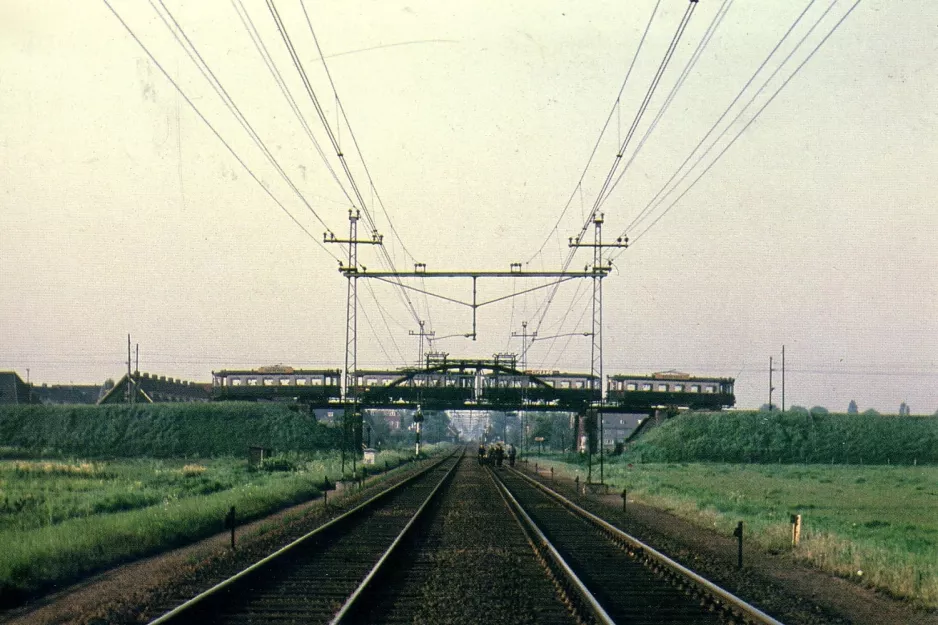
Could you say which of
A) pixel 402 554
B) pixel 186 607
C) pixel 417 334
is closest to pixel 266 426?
pixel 417 334

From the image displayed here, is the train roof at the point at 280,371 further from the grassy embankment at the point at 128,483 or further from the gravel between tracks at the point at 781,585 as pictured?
the gravel between tracks at the point at 781,585

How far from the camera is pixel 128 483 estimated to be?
39.1 meters

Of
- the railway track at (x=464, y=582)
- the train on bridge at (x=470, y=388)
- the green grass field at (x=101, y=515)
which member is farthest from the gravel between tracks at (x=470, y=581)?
the train on bridge at (x=470, y=388)

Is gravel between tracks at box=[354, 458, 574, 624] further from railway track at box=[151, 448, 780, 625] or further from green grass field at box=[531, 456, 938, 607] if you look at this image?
green grass field at box=[531, 456, 938, 607]

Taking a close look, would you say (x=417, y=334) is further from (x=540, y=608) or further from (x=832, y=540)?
(x=540, y=608)

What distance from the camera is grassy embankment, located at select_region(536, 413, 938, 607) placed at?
53.2 feet

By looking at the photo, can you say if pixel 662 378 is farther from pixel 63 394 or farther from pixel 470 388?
pixel 63 394

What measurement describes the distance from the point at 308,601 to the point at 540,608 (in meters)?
2.98

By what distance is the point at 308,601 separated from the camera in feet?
36.8

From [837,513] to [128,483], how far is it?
29510 millimetres

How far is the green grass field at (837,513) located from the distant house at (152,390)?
6440cm

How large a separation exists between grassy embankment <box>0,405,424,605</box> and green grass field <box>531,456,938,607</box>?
1259cm

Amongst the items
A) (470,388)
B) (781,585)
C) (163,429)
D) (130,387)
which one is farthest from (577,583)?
(130,387)

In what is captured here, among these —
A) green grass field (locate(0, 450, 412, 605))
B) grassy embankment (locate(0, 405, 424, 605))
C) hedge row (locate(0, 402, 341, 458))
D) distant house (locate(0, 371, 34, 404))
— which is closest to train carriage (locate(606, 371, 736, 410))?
grassy embankment (locate(0, 405, 424, 605))
